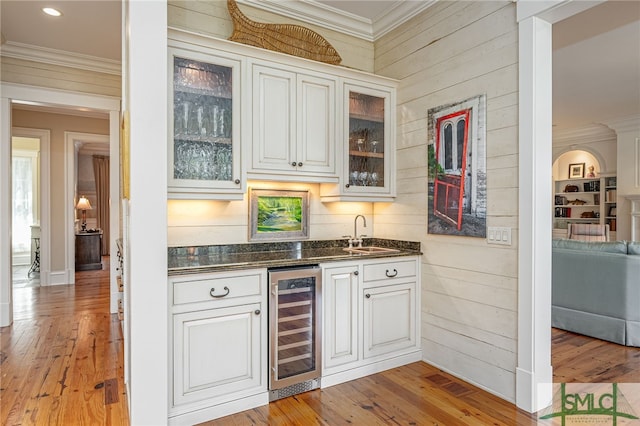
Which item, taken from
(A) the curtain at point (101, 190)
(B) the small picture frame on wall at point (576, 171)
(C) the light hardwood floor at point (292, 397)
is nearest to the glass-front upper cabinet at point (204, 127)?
(C) the light hardwood floor at point (292, 397)

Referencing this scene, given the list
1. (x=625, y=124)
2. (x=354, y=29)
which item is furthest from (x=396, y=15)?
(x=625, y=124)

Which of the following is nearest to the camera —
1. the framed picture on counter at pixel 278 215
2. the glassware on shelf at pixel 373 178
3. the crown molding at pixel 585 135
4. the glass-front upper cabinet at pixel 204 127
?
the glass-front upper cabinet at pixel 204 127

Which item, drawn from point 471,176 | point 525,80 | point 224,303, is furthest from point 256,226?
point 525,80

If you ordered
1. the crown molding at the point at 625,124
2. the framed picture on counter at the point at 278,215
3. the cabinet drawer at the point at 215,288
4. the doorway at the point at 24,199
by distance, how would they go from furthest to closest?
the doorway at the point at 24,199 → the crown molding at the point at 625,124 → the framed picture on counter at the point at 278,215 → the cabinet drawer at the point at 215,288

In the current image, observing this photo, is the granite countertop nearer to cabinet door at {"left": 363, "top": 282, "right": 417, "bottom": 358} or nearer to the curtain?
cabinet door at {"left": 363, "top": 282, "right": 417, "bottom": 358}

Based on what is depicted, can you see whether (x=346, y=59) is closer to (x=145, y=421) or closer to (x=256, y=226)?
(x=256, y=226)

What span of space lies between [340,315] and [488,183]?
138cm

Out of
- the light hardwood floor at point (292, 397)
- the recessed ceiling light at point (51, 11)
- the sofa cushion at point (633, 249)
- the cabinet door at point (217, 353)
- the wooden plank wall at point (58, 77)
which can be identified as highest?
the recessed ceiling light at point (51, 11)

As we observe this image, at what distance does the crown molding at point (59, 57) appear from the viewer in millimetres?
4090

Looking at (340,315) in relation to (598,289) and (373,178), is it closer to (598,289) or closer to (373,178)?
(373,178)

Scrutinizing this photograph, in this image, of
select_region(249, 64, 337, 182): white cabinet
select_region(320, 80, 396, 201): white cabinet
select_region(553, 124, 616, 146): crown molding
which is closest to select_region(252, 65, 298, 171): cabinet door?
select_region(249, 64, 337, 182): white cabinet

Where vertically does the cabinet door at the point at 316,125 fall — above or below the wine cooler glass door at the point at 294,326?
above

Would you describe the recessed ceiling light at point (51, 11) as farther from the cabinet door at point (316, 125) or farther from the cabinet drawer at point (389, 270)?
the cabinet drawer at point (389, 270)

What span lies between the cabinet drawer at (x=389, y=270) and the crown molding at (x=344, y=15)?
2.08 meters
